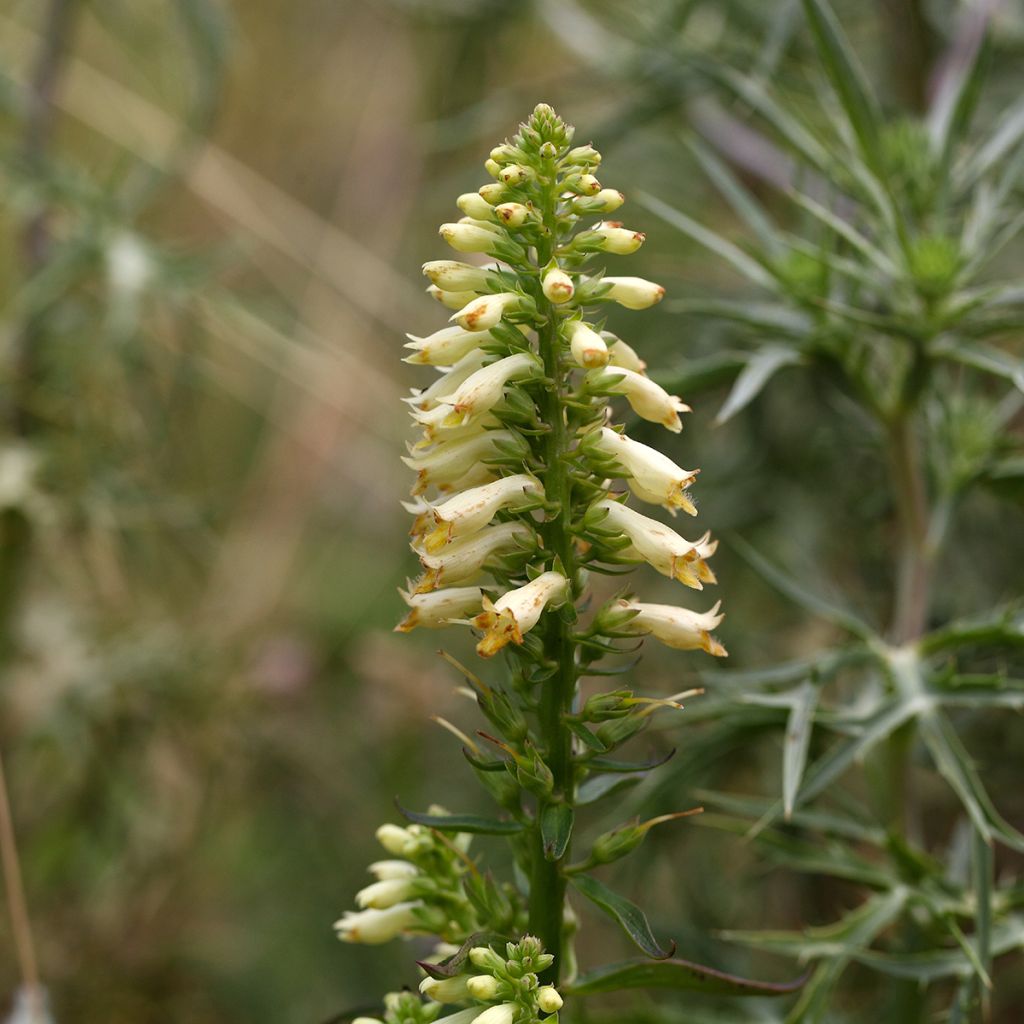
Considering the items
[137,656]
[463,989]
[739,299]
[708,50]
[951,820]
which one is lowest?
[463,989]

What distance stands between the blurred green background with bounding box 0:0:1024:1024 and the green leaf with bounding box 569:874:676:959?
660 mm

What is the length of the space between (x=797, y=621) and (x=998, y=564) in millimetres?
381

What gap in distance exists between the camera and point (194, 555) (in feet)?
8.78

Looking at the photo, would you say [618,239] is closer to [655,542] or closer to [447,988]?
[655,542]

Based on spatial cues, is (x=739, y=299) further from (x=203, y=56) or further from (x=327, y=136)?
(x=327, y=136)

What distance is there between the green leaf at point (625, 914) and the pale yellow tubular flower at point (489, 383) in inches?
14.6

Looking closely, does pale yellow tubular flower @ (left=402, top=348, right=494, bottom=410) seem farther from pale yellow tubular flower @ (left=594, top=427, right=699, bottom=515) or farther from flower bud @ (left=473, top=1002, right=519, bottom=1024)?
flower bud @ (left=473, top=1002, right=519, bottom=1024)

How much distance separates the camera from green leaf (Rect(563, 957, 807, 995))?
968 mm

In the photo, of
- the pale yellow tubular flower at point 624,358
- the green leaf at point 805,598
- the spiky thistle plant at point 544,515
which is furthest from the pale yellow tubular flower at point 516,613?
the green leaf at point 805,598

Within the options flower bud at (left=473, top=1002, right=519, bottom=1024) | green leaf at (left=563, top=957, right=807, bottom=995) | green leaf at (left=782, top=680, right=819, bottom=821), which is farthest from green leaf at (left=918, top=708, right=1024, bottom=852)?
flower bud at (left=473, top=1002, right=519, bottom=1024)

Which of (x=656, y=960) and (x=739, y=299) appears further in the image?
(x=739, y=299)

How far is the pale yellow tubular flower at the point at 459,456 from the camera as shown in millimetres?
977

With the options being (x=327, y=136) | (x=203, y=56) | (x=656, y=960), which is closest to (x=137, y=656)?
(x=203, y=56)

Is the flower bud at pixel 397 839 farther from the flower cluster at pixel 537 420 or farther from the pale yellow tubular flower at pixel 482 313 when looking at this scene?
the pale yellow tubular flower at pixel 482 313
